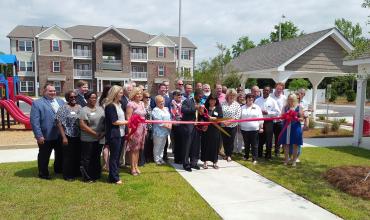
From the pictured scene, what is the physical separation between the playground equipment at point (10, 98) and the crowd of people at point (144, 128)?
→ 6.56 metres

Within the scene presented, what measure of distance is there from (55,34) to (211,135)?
39.9 metres

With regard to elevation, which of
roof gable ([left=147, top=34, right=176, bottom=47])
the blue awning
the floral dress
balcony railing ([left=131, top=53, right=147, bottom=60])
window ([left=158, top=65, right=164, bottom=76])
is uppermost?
roof gable ([left=147, top=34, right=176, bottom=47])

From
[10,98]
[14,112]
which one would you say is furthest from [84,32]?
[14,112]

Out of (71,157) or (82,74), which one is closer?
(71,157)

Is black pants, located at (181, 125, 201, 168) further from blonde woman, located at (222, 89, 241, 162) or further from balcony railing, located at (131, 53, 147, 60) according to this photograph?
balcony railing, located at (131, 53, 147, 60)

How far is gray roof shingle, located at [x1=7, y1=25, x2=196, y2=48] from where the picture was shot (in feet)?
136

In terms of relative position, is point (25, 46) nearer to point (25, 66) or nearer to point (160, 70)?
point (25, 66)

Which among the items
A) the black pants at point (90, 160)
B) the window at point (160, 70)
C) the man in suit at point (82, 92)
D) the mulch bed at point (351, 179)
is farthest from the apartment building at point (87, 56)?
the mulch bed at point (351, 179)

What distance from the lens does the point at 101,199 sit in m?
A: 5.28

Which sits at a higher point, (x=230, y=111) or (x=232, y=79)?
(x=232, y=79)

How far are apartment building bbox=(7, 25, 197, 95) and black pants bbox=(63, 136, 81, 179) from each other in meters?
36.3

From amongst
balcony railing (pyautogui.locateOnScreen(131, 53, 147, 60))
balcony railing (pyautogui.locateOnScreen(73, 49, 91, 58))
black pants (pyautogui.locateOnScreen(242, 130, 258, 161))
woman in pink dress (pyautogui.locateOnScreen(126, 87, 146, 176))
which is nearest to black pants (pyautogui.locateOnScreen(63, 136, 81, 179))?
woman in pink dress (pyautogui.locateOnScreen(126, 87, 146, 176))

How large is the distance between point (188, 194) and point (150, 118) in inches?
94.5

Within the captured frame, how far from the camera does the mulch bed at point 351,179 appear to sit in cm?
575
